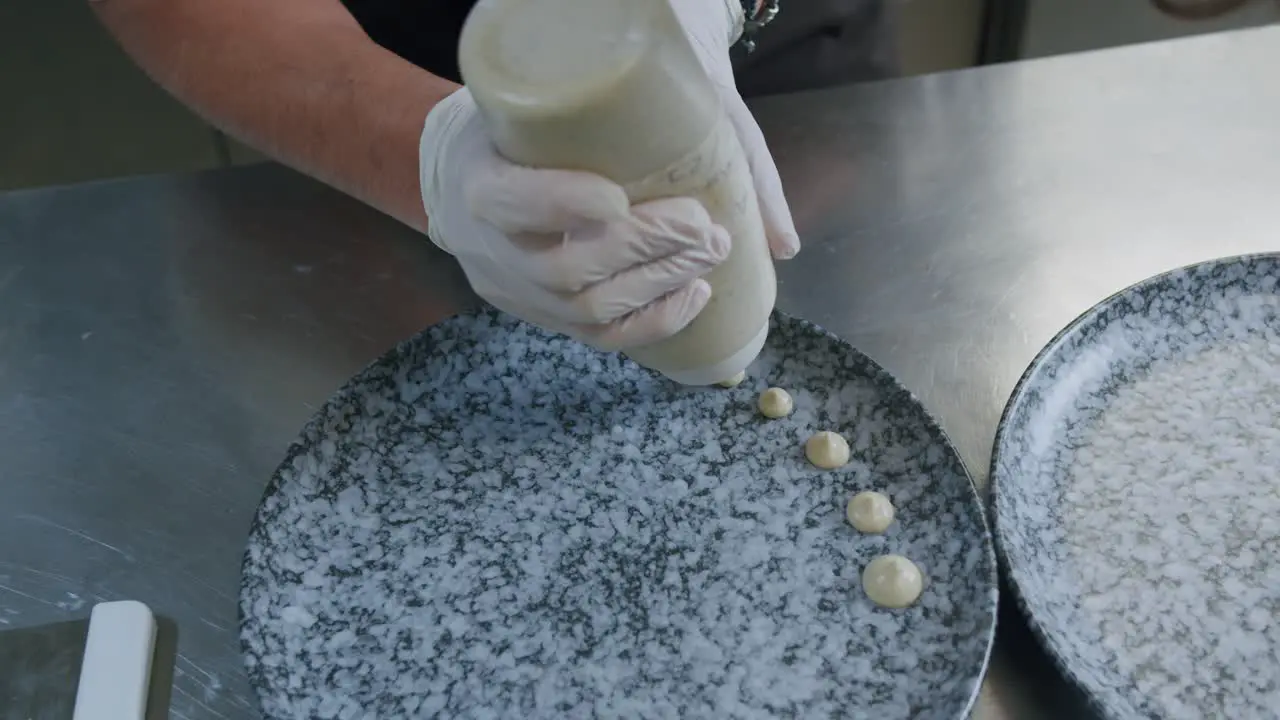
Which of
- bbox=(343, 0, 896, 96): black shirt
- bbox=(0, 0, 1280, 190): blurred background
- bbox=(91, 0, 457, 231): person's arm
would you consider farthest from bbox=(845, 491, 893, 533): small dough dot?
bbox=(0, 0, 1280, 190): blurred background

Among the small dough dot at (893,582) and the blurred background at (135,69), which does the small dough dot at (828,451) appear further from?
the blurred background at (135,69)

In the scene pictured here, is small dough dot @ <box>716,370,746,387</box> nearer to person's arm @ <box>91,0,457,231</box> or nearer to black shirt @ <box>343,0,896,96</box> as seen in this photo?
person's arm @ <box>91,0,457,231</box>

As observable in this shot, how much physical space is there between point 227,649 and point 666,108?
1.53 ft

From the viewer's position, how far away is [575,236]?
0.57m

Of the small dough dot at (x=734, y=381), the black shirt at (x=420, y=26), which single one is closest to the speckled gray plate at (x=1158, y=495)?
the small dough dot at (x=734, y=381)

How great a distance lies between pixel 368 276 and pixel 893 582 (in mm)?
544

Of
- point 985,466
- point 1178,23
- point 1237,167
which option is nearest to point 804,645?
point 985,466

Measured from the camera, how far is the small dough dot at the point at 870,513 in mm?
647

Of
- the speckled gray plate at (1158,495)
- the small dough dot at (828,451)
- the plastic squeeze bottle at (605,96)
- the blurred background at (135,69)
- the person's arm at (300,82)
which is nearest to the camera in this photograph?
the plastic squeeze bottle at (605,96)

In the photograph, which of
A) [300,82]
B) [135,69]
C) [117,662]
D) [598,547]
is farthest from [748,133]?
[135,69]

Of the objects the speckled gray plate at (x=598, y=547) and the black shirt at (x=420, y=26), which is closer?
the speckled gray plate at (x=598, y=547)

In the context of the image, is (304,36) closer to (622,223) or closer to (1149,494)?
(622,223)

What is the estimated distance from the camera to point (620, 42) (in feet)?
1.52

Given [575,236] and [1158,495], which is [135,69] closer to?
[575,236]
